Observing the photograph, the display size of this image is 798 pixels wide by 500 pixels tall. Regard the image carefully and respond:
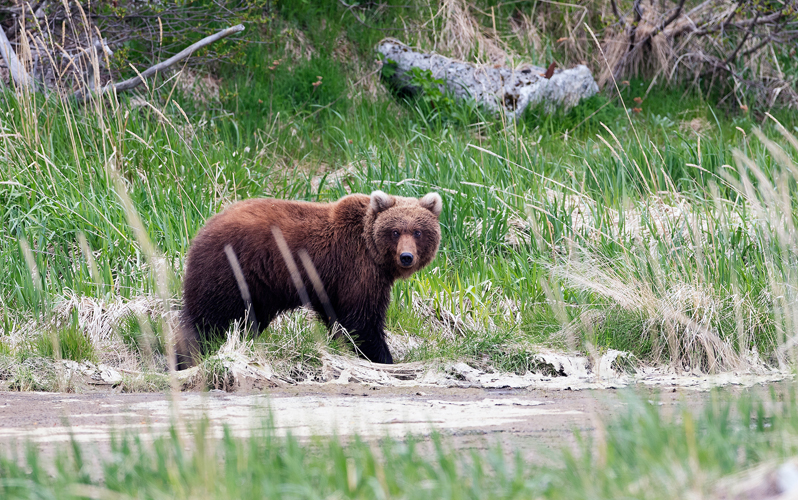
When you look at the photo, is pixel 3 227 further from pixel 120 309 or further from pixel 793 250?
pixel 793 250

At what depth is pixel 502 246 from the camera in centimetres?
718

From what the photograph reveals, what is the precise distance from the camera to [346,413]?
372cm

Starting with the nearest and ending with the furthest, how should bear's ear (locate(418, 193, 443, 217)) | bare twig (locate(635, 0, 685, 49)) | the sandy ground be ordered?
1. the sandy ground
2. bear's ear (locate(418, 193, 443, 217))
3. bare twig (locate(635, 0, 685, 49))

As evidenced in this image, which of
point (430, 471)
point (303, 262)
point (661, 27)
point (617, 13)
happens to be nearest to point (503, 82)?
point (617, 13)

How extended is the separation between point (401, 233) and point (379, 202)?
29 centimetres

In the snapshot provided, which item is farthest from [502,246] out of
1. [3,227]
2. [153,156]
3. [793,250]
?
[3,227]

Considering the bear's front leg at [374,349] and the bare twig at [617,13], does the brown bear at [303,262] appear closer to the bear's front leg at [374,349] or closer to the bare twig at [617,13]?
the bear's front leg at [374,349]

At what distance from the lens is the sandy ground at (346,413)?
302 cm

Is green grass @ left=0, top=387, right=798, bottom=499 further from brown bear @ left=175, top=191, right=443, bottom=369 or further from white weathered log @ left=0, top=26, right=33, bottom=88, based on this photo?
white weathered log @ left=0, top=26, right=33, bottom=88

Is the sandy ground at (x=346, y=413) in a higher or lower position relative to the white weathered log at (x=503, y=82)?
lower

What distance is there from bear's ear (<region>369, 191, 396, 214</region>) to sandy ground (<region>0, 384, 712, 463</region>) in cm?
135

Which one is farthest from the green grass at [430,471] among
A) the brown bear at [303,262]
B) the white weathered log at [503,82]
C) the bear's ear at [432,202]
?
the white weathered log at [503,82]

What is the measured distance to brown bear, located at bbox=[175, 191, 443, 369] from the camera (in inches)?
204

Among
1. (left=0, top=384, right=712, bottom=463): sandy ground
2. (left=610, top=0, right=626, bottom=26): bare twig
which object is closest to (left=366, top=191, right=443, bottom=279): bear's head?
(left=0, top=384, right=712, bottom=463): sandy ground
